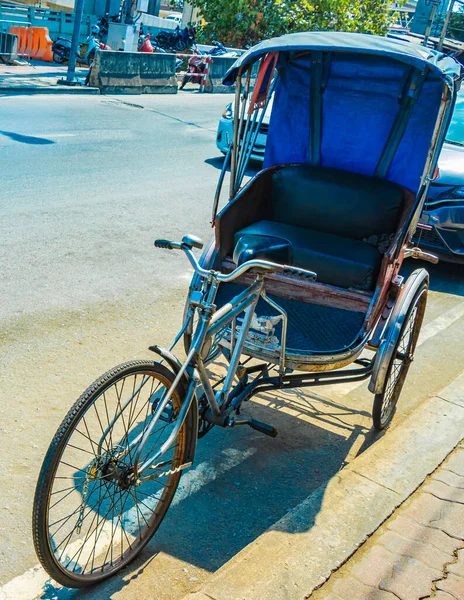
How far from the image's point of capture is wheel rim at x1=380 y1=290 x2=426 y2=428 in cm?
497

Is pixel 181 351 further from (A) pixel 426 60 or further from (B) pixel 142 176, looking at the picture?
(B) pixel 142 176

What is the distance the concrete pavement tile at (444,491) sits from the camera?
4.01 m

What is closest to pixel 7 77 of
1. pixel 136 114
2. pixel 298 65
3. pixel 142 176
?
pixel 136 114

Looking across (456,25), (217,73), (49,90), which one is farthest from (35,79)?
(456,25)

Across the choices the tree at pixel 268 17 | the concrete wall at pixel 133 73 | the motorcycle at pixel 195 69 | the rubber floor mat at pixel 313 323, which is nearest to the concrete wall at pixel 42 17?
the tree at pixel 268 17

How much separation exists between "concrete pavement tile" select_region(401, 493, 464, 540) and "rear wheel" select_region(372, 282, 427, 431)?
2.79 ft

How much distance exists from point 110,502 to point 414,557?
1.40 meters

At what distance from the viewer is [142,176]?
1079 centimetres

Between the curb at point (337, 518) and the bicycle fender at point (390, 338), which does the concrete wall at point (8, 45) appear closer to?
the bicycle fender at point (390, 338)

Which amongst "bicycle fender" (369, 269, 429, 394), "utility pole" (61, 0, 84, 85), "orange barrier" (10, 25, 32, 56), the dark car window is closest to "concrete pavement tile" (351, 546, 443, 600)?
"bicycle fender" (369, 269, 429, 394)

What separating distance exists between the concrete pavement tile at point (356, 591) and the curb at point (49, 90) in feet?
49.6

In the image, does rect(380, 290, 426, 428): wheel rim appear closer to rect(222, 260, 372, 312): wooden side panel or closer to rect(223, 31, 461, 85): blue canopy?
rect(222, 260, 372, 312): wooden side panel

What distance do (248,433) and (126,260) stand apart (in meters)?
3.14

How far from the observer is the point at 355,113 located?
19.7ft
